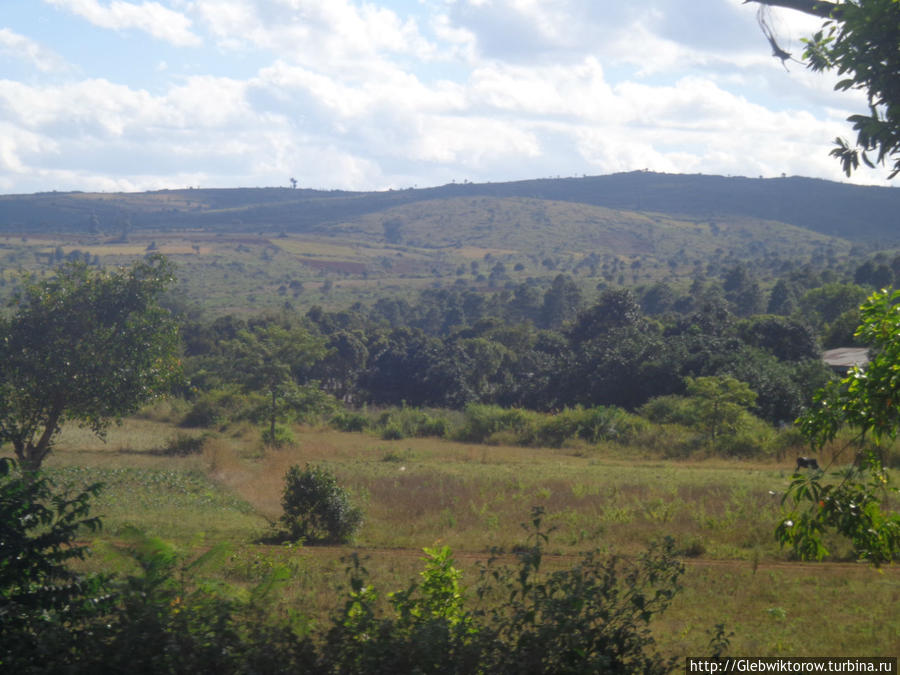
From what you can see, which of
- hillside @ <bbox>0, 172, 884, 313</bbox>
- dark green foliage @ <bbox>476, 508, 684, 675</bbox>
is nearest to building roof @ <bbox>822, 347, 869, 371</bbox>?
dark green foliage @ <bbox>476, 508, 684, 675</bbox>

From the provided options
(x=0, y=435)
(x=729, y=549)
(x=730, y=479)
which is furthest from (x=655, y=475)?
(x=0, y=435)

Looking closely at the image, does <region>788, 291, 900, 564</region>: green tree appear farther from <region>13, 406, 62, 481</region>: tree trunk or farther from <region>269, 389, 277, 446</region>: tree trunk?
<region>269, 389, 277, 446</region>: tree trunk

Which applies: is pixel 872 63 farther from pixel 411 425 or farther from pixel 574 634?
pixel 411 425

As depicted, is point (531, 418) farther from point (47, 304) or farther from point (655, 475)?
point (47, 304)

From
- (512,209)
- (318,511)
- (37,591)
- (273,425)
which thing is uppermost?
(512,209)

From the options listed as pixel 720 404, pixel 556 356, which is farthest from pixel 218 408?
pixel 556 356

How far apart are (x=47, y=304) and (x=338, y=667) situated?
15492 millimetres

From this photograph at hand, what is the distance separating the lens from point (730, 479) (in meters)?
17.4

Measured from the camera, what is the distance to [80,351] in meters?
16.9

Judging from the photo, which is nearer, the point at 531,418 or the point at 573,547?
the point at 573,547

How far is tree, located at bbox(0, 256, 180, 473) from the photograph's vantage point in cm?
1662

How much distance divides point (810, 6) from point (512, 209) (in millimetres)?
163958

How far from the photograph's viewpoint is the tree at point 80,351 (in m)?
16.6

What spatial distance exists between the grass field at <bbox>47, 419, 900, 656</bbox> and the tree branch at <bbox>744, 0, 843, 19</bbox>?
441cm
